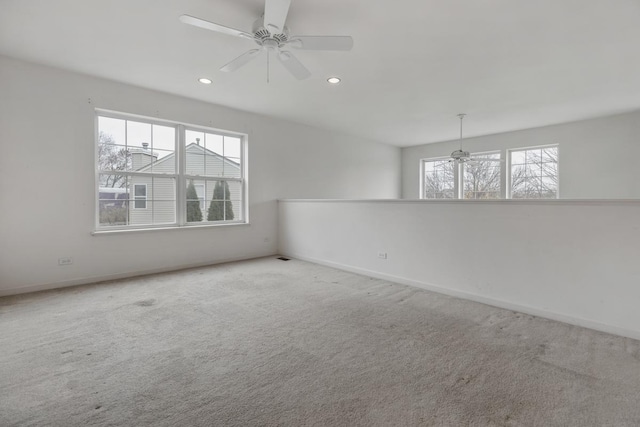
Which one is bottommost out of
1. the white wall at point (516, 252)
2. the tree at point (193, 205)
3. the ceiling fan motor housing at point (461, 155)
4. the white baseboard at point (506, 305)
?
→ the white baseboard at point (506, 305)

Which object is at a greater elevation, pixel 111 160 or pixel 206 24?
pixel 206 24

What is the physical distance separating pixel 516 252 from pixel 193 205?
4379 mm

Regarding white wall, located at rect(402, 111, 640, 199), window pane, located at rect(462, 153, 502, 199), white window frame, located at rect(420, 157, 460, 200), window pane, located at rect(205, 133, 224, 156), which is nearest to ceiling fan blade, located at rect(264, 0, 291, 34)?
window pane, located at rect(205, 133, 224, 156)

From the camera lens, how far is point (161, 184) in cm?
442

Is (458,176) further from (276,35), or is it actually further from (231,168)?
(276,35)

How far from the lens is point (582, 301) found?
2.56m

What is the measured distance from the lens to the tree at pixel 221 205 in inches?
196

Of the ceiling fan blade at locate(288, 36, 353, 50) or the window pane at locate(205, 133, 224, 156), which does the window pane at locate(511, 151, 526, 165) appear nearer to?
the ceiling fan blade at locate(288, 36, 353, 50)

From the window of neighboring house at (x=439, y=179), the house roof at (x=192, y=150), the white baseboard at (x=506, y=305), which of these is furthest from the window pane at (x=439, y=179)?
the house roof at (x=192, y=150)

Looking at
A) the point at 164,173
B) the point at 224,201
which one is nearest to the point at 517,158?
the point at 224,201

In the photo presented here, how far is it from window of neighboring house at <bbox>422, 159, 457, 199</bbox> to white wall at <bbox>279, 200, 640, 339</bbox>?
427 cm

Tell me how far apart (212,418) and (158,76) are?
3.77m

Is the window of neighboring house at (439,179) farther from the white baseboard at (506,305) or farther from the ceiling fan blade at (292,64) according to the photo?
the ceiling fan blade at (292,64)

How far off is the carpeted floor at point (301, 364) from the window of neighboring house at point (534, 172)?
451 centimetres
